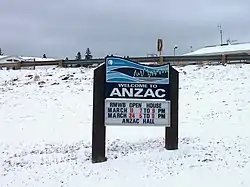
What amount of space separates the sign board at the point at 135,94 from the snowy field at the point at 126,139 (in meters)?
0.76

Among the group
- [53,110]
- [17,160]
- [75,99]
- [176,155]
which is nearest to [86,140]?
[17,160]

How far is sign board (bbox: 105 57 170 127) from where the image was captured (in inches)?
→ 408

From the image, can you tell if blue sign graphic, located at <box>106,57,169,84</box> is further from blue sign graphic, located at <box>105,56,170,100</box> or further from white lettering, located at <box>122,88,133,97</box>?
white lettering, located at <box>122,88,133,97</box>

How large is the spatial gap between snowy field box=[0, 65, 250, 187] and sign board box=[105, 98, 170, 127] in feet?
2.20

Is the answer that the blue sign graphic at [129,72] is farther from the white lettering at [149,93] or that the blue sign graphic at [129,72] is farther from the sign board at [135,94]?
the white lettering at [149,93]

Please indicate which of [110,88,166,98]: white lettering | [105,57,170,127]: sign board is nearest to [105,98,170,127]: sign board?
[105,57,170,127]: sign board

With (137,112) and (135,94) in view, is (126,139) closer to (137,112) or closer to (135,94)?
(137,112)

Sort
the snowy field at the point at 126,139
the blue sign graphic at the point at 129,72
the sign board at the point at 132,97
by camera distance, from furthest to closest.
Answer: the blue sign graphic at the point at 129,72, the sign board at the point at 132,97, the snowy field at the point at 126,139

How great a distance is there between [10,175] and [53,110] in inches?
395

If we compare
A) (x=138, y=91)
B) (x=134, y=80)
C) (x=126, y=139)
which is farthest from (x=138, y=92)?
(x=126, y=139)

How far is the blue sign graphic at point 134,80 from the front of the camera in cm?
1035

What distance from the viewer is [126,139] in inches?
502

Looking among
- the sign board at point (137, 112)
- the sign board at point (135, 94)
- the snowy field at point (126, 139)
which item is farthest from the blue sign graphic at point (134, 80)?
the snowy field at point (126, 139)

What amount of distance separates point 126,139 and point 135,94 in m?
2.59
